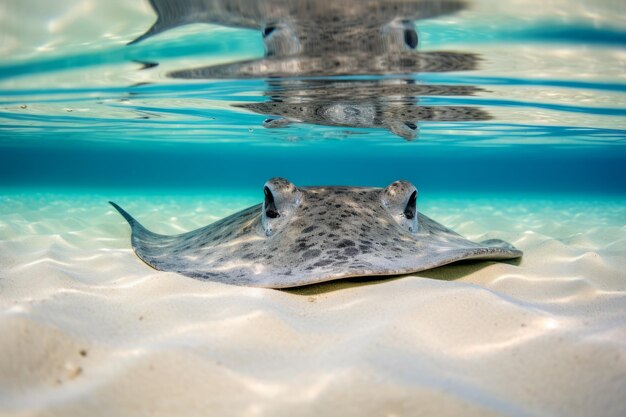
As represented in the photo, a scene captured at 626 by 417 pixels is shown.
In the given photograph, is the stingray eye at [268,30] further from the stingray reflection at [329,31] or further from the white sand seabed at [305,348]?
the white sand seabed at [305,348]

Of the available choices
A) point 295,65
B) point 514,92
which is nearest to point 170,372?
point 295,65

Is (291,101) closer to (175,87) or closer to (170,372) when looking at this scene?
(175,87)

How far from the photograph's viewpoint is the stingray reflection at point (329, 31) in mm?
5508

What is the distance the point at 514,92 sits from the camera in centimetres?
1048

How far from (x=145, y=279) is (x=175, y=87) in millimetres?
8124

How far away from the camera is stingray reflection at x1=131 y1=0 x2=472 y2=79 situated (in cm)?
551

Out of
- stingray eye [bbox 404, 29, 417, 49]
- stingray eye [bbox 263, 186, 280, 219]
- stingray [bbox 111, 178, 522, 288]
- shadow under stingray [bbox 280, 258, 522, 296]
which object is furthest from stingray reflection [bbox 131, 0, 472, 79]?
shadow under stingray [bbox 280, 258, 522, 296]

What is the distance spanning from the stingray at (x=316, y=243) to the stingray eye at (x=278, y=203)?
0.03ft

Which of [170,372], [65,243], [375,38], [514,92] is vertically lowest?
[65,243]

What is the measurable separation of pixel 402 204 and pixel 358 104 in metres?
7.90

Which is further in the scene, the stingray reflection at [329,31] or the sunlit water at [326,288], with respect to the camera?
the stingray reflection at [329,31]

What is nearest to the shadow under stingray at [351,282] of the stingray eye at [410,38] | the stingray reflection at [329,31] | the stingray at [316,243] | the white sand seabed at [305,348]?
the white sand seabed at [305,348]

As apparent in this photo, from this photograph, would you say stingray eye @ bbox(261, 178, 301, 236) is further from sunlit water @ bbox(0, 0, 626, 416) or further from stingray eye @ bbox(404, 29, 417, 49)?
stingray eye @ bbox(404, 29, 417, 49)

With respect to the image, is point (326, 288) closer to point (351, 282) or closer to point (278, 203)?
point (351, 282)
